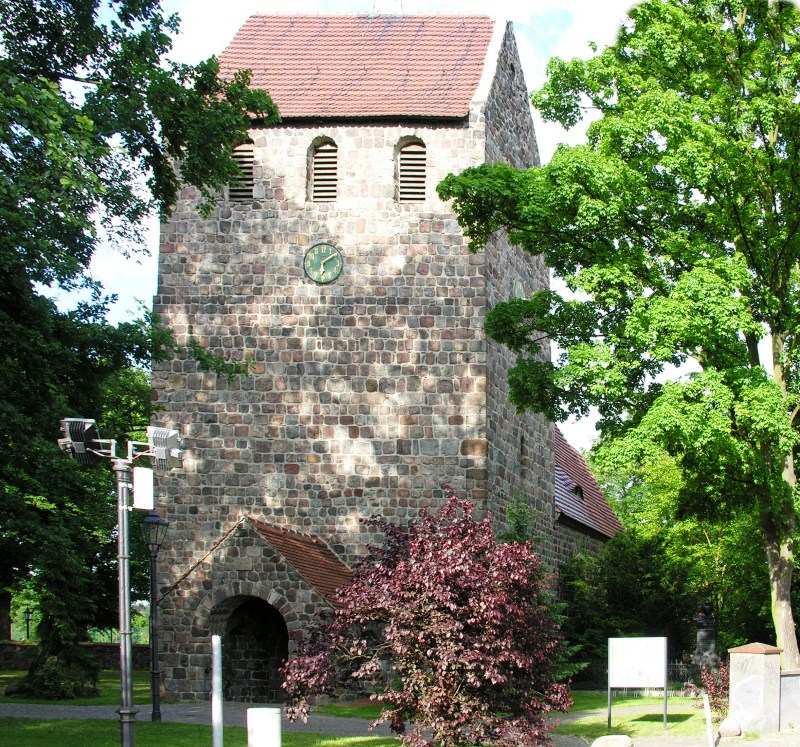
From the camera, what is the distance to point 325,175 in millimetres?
24703

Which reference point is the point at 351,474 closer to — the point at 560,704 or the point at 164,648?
the point at 164,648

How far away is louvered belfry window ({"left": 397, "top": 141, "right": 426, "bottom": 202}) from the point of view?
24594 millimetres

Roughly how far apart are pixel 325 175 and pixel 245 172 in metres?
1.72

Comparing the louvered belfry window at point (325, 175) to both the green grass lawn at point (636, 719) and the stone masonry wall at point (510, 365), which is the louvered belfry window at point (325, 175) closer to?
the stone masonry wall at point (510, 365)

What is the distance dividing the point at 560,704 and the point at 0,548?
71.5 ft

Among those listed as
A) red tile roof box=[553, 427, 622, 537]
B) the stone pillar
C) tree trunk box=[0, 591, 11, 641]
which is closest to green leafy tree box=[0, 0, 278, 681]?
the stone pillar

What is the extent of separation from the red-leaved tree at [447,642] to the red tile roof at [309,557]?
259 inches

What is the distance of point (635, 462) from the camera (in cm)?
1823

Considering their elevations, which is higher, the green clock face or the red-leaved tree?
the green clock face

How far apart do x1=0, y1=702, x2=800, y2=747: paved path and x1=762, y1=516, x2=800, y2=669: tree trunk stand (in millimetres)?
2869

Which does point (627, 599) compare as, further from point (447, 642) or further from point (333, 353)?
point (447, 642)

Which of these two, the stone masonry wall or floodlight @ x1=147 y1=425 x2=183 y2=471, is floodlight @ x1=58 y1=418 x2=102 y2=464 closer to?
floodlight @ x1=147 y1=425 x2=183 y2=471

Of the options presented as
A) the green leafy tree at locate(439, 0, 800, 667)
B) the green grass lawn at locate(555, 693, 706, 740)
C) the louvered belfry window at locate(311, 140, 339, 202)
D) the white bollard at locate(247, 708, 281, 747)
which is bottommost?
the green grass lawn at locate(555, 693, 706, 740)

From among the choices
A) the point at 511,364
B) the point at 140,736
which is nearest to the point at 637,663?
the point at 140,736
